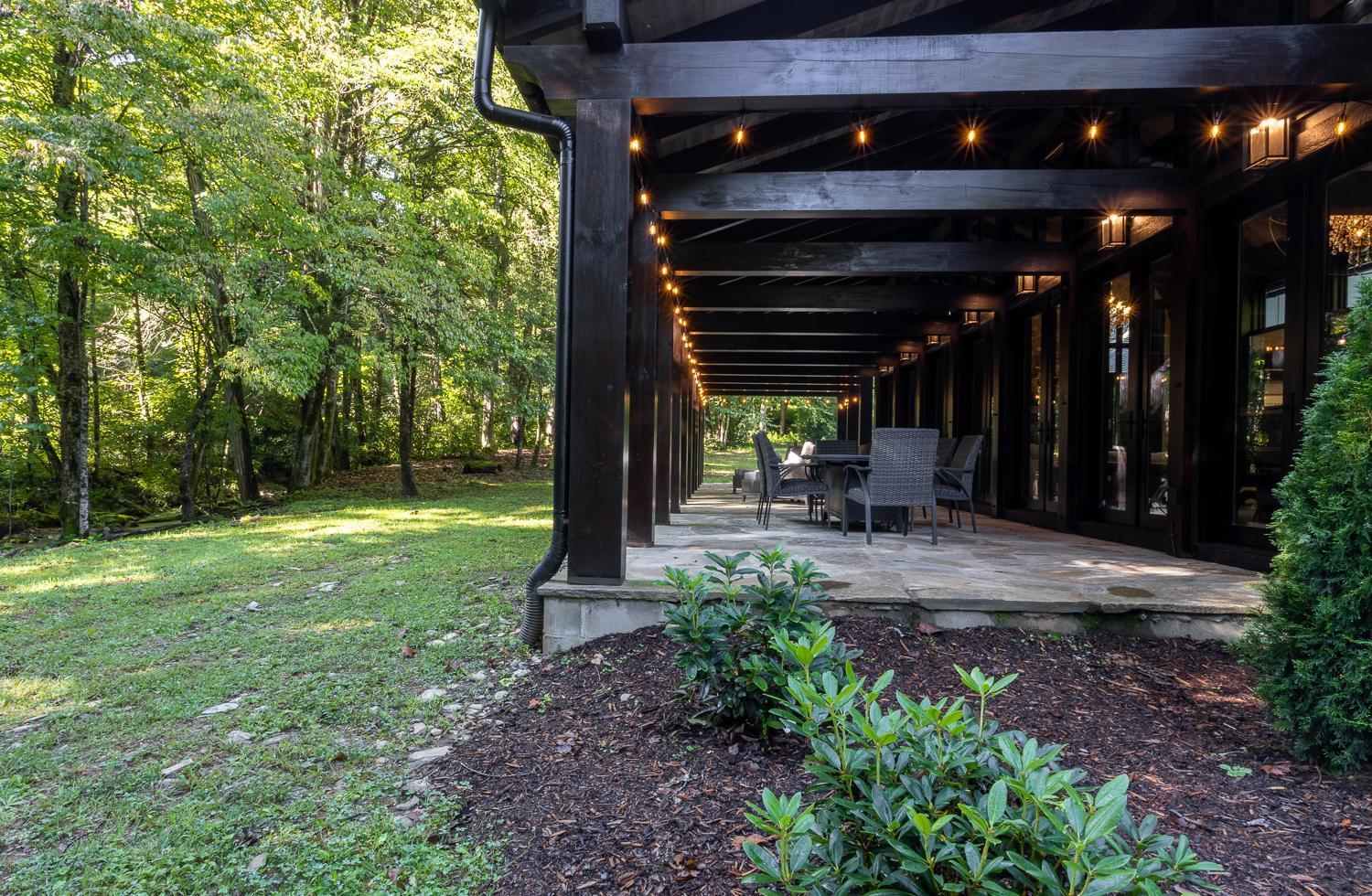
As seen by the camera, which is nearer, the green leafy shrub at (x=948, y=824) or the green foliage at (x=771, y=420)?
the green leafy shrub at (x=948, y=824)

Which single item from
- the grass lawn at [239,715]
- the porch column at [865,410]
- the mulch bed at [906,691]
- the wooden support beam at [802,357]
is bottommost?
the grass lawn at [239,715]

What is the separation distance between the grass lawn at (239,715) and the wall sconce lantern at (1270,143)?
4.87 m

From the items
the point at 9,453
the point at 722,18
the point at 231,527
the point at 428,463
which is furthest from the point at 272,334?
the point at 428,463

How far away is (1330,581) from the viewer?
1.95 metres

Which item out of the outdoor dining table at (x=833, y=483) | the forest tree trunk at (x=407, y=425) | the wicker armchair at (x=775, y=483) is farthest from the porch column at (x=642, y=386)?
the forest tree trunk at (x=407, y=425)

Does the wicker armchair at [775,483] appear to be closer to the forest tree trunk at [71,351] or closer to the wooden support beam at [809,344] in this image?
the wooden support beam at [809,344]

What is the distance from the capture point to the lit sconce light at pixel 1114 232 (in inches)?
217

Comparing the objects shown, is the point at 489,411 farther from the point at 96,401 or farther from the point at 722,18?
the point at 722,18

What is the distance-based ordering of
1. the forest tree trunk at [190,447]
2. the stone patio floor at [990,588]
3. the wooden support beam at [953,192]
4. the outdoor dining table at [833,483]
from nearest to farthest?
the stone patio floor at [990,588] < the wooden support beam at [953,192] < the outdoor dining table at [833,483] < the forest tree trunk at [190,447]

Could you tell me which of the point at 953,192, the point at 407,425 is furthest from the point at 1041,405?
the point at 407,425

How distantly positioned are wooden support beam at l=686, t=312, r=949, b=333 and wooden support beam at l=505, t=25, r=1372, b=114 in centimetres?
575

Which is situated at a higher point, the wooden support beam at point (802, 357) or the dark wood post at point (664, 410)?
the wooden support beam at point (802, 357)

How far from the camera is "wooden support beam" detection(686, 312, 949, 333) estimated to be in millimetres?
9250

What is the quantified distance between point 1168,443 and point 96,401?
14.7 metres
